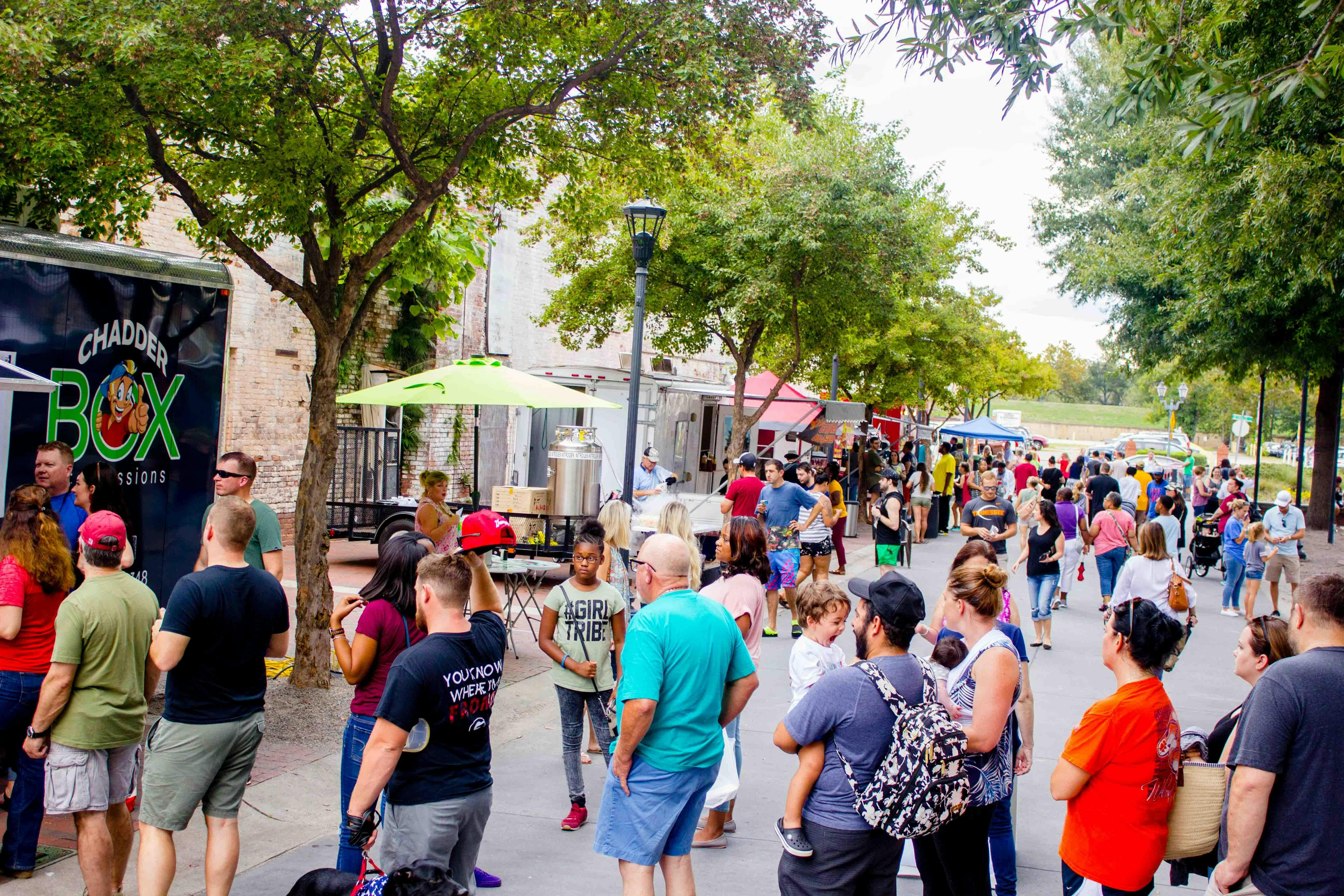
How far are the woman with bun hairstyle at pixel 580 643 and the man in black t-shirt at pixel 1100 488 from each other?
1273 centimetres

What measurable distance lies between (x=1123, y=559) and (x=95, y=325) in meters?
11.6

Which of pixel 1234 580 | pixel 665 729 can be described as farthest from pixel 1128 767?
pixel 1234 580

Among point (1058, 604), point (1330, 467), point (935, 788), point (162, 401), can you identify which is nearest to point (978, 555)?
point (935, 788)

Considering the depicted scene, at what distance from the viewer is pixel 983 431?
30.8m

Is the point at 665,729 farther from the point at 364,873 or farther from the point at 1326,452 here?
the point at 1326,452

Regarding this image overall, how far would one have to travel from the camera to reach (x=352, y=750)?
472 centimetres

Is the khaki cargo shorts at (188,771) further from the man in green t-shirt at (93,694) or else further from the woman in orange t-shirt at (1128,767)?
the woman in orange t-shirt at (1128,767)

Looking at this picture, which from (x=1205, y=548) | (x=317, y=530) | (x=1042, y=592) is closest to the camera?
(x=317, y=530)

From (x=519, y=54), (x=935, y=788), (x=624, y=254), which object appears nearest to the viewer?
(x=935, y=788)

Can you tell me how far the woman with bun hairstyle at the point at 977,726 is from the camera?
13.9 feet

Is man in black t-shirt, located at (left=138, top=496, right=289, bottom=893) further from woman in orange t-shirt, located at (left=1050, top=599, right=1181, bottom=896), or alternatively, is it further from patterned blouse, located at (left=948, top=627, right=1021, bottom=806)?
woman in orange t-shirt, located at (left=1050, top=599, right=1181, bottom=896)

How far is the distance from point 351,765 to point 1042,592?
900 cm

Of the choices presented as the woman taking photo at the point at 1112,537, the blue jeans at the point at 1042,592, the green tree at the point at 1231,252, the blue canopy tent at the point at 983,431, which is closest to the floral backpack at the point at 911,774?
the green tree at the point at 1231,252

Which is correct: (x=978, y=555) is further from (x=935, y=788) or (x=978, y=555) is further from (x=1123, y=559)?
(x=1123, y=559)
